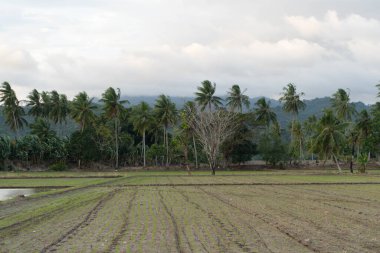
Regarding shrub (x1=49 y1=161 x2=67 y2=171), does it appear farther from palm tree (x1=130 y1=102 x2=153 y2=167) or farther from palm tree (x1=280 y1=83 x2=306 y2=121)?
palm tree (x1=280 y1=83 x2=306 y2=121)

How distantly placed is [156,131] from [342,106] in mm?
37984

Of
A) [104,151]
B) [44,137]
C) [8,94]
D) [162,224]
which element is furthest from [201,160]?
[162,224]

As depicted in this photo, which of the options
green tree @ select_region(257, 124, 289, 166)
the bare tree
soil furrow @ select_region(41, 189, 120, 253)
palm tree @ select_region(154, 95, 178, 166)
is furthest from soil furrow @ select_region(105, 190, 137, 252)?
green tree @ select_region(257, 124, 289, 166)

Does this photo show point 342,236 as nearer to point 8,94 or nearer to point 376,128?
point 376,128

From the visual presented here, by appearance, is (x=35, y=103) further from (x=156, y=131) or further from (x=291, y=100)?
(x=291, y=100)

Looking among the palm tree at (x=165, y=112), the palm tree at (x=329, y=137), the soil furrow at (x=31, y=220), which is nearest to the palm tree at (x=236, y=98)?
the palm tree at (x=165, y=112)

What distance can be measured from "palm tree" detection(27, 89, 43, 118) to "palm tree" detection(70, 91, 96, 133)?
11.7 m

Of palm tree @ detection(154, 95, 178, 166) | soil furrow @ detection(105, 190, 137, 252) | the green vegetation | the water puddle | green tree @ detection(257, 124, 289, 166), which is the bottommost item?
the water puddle

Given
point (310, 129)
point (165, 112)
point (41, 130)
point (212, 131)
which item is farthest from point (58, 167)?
point (310, 129)

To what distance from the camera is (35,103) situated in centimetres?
9012

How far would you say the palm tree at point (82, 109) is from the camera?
265 ft

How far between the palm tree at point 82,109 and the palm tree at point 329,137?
4025 cm

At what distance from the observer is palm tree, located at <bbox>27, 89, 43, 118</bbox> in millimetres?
89500

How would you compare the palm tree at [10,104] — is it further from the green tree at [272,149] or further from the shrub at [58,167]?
the green tree at [272,149]
